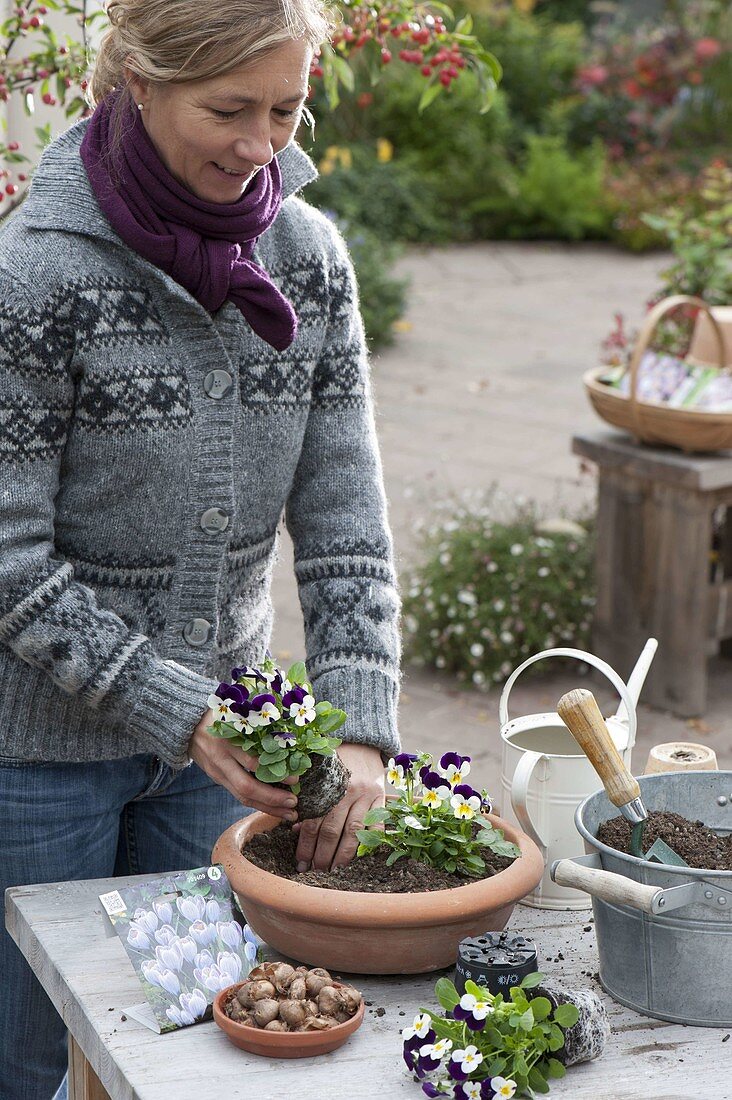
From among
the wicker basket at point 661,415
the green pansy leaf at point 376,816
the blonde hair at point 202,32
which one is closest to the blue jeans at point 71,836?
the green pansy leaf at point 376,816

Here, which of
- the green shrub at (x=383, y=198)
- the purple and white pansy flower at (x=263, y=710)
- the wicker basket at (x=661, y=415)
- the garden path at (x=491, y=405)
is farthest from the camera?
the green shrub at (x=383, y=198)

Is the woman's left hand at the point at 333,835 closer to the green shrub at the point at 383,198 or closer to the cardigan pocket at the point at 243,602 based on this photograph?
the cardigan pocket at the point at 243,602

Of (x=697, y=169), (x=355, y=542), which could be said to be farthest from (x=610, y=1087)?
(x=697, y=169)

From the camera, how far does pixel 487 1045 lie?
132cm

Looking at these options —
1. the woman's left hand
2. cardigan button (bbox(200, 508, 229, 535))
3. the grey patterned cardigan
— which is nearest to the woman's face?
the grey patterned cardigan

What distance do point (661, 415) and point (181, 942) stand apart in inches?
116

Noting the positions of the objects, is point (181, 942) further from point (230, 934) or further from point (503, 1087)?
point (503, 1087)

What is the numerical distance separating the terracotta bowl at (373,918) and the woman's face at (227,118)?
2.55ft

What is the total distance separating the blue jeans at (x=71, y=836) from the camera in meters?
1.81

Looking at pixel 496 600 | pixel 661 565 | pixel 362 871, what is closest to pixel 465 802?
pixel 362 871

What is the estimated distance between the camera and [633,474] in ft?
Result: 14.1

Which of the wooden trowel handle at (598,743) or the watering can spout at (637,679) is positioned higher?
Result: the wooden trowel handle at (598,743)

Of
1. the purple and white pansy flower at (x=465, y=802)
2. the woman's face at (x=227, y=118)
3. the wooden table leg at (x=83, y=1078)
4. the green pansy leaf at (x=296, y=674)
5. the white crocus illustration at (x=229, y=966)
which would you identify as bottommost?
the wooden table leg at (x=83, y=1078)

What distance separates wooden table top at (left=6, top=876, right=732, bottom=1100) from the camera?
1.34 meters
